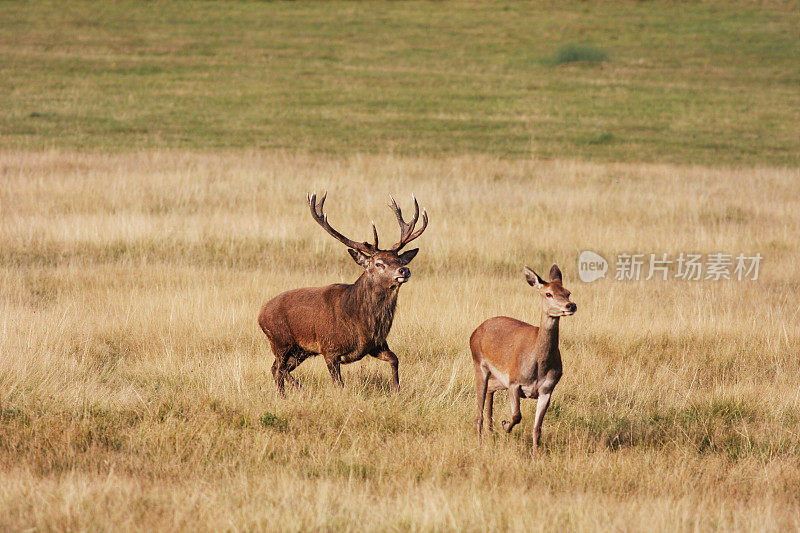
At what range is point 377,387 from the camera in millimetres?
7715

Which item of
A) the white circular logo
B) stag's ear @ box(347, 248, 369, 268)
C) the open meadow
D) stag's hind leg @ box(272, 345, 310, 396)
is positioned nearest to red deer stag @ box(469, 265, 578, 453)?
the open meadow

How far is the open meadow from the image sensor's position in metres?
5.44

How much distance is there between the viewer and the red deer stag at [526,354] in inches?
222

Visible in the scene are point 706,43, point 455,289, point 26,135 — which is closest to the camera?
point 455,289

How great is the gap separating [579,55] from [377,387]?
47.2 m

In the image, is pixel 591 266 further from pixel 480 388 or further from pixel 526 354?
pixel 526 354

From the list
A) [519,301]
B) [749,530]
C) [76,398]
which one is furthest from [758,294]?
[76,398]

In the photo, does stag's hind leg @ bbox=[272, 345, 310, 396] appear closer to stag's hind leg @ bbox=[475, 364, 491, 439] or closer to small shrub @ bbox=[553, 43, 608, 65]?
stag's hind leg @ bbox=[475, 364, 491, 439]

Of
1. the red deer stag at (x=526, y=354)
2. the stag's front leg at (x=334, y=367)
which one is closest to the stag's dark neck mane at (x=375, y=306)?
the stag's front leg at (x=334, y=367)

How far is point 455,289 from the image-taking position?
1157cm

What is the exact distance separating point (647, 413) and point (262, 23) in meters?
57.0

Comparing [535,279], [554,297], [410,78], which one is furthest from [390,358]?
[410,78]

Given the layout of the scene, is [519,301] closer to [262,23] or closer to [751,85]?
[751,85]

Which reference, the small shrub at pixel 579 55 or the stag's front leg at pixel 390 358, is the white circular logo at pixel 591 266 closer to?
the stag's front leg at pixel 390 358
